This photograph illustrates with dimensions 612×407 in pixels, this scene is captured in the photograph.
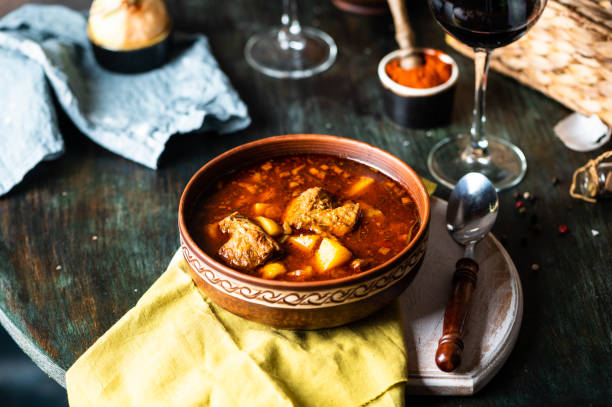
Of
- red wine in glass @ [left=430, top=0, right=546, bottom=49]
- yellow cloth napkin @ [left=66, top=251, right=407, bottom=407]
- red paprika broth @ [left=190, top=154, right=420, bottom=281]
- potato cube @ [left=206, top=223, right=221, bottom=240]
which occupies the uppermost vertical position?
red wine in glass @ [left=430, top=0, right=546, bottom=49]

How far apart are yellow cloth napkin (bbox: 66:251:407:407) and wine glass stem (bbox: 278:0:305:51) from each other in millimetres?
1281

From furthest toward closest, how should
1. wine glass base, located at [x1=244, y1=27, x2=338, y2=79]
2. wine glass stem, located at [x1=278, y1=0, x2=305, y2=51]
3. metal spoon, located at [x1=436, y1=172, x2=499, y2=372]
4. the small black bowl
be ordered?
wine glass stem, located at [x1=278, y1=0, x2=305, y2=51] < wine glass base, located at [x1=244, y1=27, x2=338, y2=79] < the small black bowl < metal spoon, located at [x1=436, y1=172, x2=499, y2=372]

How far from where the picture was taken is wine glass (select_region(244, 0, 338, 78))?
2262mm

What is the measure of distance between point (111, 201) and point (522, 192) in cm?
106

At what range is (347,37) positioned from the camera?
7.84 ft

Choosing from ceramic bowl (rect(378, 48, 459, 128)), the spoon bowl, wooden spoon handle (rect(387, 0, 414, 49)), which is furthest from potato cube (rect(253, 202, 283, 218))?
wooden spoon handle (rect(387, 0, 414, 49))

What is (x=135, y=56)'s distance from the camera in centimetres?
→ 212

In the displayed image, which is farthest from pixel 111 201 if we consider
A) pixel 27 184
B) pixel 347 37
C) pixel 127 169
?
pixel 347 37

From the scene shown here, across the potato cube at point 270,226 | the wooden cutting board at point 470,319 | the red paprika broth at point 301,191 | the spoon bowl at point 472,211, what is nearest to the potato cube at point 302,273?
the red paprika broth at point 301,191

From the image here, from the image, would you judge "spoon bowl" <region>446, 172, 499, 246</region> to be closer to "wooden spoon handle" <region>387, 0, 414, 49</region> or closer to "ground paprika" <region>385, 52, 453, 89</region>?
"ground paprika" <region>385, 52, 453, 89</region>

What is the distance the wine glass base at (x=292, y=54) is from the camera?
2.26 m

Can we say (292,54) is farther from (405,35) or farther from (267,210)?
(267,210)

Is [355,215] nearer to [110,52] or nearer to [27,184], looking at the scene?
[27,184]

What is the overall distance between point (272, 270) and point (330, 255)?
0.36ft
